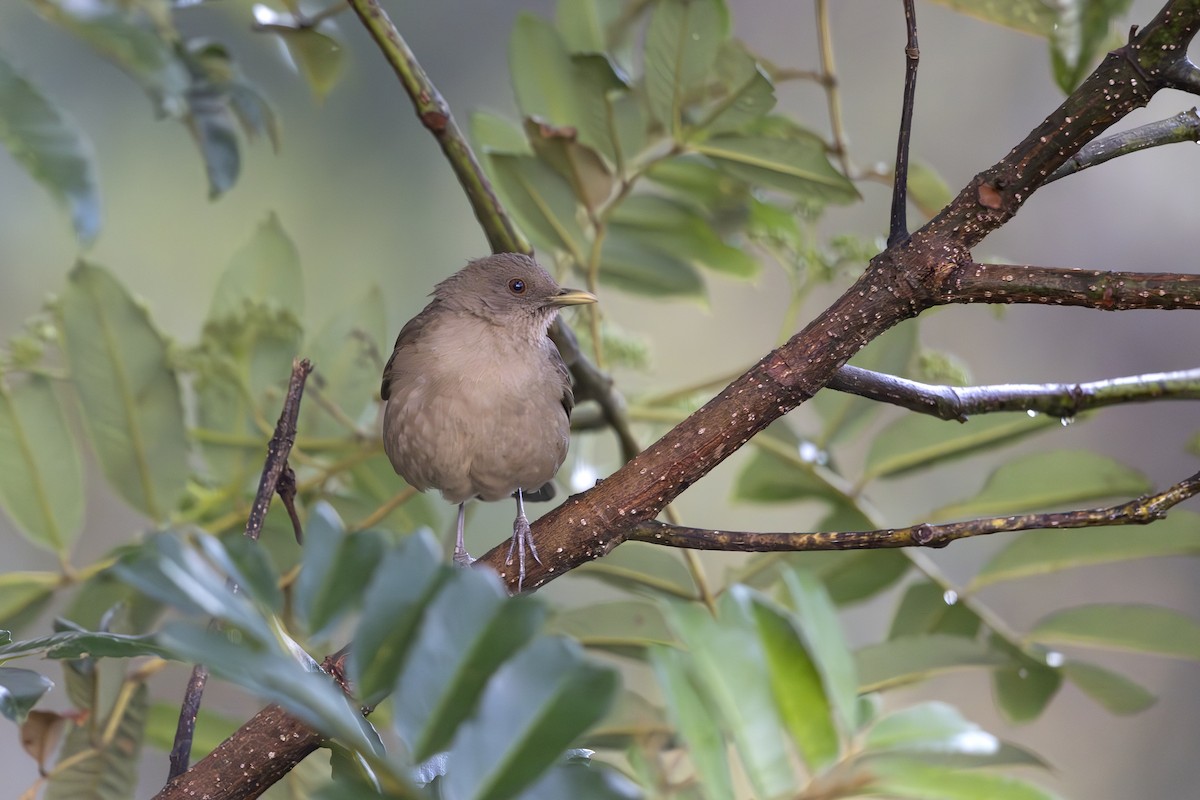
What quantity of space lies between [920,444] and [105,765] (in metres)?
1.71

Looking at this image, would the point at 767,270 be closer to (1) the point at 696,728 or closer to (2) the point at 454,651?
(1) the point at 696,728

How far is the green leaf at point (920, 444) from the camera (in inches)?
88.7

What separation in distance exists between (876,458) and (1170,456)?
90.7 inches

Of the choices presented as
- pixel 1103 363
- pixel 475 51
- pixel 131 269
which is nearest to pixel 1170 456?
pixel 1103 363

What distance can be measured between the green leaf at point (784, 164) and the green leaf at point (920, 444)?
509 millimetres

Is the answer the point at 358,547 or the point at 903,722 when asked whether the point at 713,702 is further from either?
the point at 358,547

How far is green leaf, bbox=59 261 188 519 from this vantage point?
223 cm

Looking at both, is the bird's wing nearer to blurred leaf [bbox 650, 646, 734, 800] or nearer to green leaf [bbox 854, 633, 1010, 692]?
blurred leaf [bbox 650, 646, 734, 800]

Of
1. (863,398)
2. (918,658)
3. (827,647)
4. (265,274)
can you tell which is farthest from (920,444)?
(265,274)

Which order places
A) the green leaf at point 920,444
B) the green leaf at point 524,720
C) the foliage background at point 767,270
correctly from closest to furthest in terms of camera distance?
the green leaf at point 524,720 → the green leaf at point 920,444 → the foliage background at point 767,270

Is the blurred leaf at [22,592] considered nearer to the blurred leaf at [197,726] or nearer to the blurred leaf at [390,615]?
the blurred leaf at [197,726]

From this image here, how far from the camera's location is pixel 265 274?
2.51m

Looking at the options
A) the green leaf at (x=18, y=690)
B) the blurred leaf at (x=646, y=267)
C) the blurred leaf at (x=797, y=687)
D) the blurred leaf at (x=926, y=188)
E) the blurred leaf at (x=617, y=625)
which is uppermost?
the blurred leaf at (x=926, y=188)

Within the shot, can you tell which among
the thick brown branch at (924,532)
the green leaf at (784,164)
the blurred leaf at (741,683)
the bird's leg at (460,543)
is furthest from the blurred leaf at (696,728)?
the green leaf at (784,164)
